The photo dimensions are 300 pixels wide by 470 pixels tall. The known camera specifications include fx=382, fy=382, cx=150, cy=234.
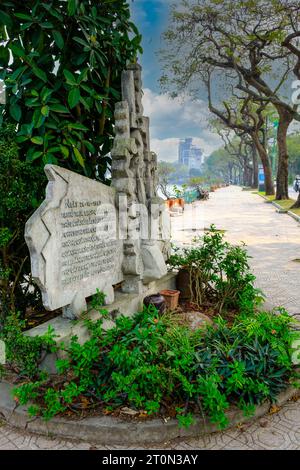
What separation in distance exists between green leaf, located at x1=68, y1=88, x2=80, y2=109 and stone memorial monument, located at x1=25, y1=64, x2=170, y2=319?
631mm

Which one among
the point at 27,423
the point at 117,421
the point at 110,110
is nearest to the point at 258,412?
the point at 117,421

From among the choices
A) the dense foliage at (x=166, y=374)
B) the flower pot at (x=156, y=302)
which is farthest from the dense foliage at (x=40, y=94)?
the flower pot at (x=156, y=302)

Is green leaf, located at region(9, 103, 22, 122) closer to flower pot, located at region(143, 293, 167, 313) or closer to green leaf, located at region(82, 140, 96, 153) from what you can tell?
green leaf, located at region(82, 140, 96, 153)

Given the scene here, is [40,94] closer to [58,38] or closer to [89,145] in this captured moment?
[58,38]

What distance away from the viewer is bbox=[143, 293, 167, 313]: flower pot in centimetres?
402

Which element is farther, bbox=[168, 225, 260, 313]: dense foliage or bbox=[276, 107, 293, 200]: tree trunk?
bbox=[276, 107, 293, 200]: tree trunk

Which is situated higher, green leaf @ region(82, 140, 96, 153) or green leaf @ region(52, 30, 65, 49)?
green leaf @ region(52, 30, 65, 49)

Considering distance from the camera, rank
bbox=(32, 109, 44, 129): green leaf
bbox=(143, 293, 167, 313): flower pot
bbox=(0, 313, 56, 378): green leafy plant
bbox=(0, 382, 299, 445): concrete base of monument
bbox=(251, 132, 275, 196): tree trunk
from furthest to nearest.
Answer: bbox=(251, 132, 275, 196): tree trunk → bbox=(143, 293, 167, 313): flower pot → bbox=(32, 109, 44, 129): green leaf → bbox=(0, 313, 56, 378): green leafy plant → bbox=(0, 382, 299, 445): concrete base of monument

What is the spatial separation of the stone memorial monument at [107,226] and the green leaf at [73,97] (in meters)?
0.63

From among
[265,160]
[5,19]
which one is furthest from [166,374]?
[265,160]

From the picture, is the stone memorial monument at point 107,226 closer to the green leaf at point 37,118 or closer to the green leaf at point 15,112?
the green leaf at point 37,118

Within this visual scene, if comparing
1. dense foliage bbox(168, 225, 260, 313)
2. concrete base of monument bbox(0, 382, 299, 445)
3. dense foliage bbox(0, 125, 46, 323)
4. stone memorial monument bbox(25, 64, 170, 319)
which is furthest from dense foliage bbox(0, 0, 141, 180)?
concrete base of monument bbox(0, 382, 299, 445)

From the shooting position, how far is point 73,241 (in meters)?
3.32

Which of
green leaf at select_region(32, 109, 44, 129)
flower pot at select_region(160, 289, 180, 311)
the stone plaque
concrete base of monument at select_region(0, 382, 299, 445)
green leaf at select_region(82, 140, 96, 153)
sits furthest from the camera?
flower pot at select_region(160, 289, 180, 311)
